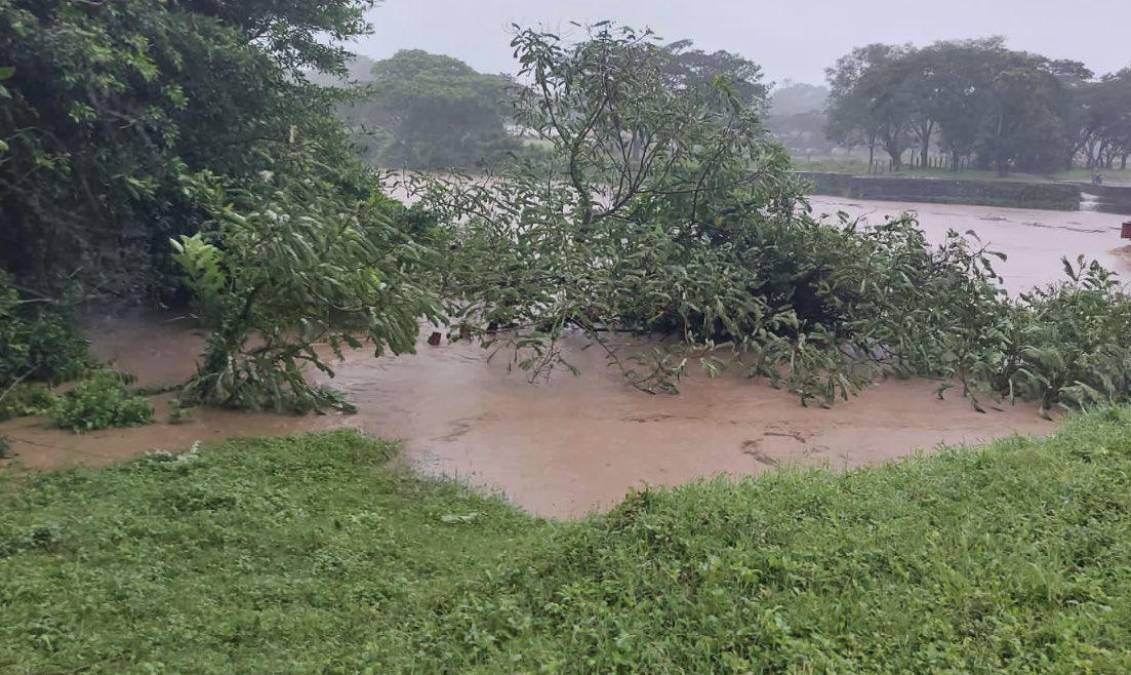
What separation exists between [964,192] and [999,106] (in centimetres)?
251

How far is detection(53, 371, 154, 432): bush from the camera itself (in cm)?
563

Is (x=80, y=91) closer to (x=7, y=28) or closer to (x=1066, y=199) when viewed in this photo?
(x=7, y=28)

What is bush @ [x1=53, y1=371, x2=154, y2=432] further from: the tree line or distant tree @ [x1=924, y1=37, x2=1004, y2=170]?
distant tree @ [x1=924, y1=37, x2=1004, y2=170]

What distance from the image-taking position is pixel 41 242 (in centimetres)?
680

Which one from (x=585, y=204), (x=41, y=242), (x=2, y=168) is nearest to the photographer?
(x=2, y=168)

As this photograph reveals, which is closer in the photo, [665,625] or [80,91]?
[665,625]

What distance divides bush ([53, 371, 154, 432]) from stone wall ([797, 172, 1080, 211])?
23.1m

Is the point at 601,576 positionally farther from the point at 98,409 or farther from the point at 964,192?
the point at 964,192

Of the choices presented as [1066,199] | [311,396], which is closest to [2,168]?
[311,396]

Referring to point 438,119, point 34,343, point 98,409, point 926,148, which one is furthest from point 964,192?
point 98,409

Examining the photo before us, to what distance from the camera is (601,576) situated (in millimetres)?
3551

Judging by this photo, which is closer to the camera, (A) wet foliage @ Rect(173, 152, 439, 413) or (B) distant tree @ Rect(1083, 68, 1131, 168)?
(A) wet foliage @ Rect(173, 152, 439, 413)

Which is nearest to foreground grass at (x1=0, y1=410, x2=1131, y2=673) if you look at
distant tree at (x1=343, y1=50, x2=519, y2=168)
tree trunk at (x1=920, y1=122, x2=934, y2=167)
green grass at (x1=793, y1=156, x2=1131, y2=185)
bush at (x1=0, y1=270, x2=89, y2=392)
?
bush at (x1=0, y1=270, x2=89, y2=392)

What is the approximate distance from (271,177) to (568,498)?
3903 millimetres
